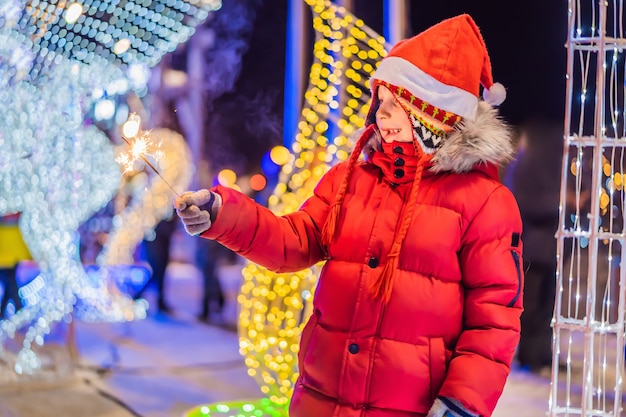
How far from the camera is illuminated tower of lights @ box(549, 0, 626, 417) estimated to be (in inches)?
97.6

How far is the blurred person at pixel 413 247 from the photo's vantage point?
59.8 inches

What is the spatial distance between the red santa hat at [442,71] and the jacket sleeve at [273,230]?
0.29 metres

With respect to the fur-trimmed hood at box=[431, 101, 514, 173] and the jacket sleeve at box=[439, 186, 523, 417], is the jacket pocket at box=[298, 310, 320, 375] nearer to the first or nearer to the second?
the jacket sleeve at box=[439, 186, 523, 417]

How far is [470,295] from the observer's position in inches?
61.2

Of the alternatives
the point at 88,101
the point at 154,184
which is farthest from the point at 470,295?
the point at 154,184

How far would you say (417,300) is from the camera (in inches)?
60.4

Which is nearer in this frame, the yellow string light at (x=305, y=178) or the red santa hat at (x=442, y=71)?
the red santa hat at (x=442, y=71)

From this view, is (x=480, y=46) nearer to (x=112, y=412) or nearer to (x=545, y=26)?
(x=112, y=412)

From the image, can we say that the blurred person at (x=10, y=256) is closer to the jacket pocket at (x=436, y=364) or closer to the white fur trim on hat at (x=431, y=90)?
the white fur trim on hat at (x=431, y=90)

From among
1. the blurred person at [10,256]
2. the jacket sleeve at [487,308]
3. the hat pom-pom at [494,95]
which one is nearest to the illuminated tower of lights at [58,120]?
the blurred person at [10,256]

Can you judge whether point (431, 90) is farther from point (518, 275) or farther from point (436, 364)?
point (436, 364)

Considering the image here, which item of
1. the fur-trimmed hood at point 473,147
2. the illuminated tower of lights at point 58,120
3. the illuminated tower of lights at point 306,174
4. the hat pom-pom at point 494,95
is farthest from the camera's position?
the illuminated tower of lights at point 58,120

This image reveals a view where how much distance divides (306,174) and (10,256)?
1.91 m

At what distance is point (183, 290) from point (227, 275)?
3.42ft
